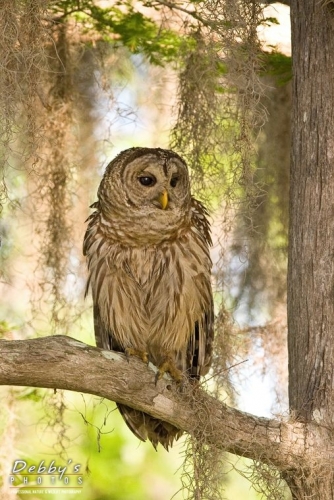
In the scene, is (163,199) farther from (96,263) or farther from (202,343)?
(202,343)

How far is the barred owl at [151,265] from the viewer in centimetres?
420

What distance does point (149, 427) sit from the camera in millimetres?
4238

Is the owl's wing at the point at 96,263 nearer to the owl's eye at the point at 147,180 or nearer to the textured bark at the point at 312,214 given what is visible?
the owl's eye at the point at 147,180

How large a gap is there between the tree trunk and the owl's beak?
574mm

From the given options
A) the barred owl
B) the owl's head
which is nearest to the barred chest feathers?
the barred owl

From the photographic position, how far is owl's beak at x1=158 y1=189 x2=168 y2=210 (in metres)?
4.14

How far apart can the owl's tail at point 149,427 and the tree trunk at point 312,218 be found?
0.64m

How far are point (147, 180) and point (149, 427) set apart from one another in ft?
3.72

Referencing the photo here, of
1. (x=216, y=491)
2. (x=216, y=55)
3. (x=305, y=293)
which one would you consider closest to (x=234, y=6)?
(x=216, y=55)

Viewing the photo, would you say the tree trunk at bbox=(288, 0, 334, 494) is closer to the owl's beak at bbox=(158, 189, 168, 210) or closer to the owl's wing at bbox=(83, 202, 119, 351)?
the owl's beak at bbox=(158, 189, 168, 210)

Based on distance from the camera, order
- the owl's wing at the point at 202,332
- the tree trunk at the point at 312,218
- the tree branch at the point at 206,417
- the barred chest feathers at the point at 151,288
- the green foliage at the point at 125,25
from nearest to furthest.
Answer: the tree branch at the point at 206,417
the tree trunk at the point at 312,218
the barred chest feathers at the point at 151,288
the owl's wing at the point at 202,332
the green foliage at the point at 125,25

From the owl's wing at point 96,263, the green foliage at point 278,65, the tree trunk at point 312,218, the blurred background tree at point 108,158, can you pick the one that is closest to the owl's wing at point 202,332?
the blurred background tree at point 108,158

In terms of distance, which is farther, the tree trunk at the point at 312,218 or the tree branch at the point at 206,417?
the tree trunk at the point at 312,218

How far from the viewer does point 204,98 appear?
175 inches
